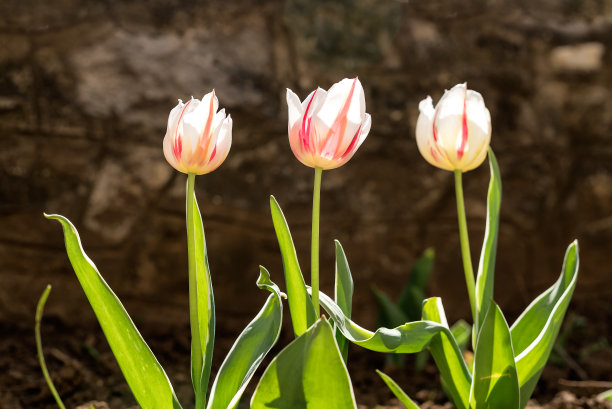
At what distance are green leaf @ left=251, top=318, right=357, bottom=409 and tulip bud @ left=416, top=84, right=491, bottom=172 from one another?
0.36 m

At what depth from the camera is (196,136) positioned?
0.87 m

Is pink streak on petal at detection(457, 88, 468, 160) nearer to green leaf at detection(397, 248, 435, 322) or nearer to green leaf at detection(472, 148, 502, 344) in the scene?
green leaf at detection(472, 148, 502, 344)

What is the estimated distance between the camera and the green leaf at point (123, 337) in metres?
0.91

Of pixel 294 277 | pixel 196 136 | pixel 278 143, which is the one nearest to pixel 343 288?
pixel 294 277

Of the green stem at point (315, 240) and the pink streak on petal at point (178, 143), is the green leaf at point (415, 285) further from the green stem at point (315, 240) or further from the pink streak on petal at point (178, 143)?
the pink streak on petal at point (178, 143)

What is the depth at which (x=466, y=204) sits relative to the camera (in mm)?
2127

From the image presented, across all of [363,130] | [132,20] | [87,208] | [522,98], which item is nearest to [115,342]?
[363,130]

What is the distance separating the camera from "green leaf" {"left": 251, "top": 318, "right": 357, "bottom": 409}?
30.0 inches

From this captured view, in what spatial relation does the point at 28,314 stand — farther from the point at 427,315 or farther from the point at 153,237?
the point at 427,315

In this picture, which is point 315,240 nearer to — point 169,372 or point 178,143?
point 178,143

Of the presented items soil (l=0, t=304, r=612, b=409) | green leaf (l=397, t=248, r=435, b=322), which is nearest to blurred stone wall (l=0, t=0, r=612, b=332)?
soil (l=0, t=304, r=612, b=409)

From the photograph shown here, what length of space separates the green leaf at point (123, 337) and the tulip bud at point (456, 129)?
0.49 meters

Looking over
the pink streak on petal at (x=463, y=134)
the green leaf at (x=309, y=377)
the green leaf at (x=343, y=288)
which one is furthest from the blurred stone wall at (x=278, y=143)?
the green leaf at (x=309, y=377)

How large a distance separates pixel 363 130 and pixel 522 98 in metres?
1.39
